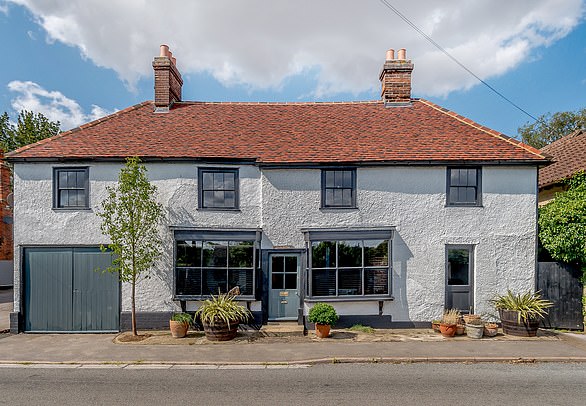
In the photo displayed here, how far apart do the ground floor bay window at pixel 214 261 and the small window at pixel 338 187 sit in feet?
9.02

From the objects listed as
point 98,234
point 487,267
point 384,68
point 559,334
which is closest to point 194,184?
point 98,234

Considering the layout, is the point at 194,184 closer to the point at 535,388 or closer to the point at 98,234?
the point at 98,234

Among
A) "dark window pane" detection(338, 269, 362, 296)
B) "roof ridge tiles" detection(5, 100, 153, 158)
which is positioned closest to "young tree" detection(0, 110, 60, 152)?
"roof ridge tiles" detection(5, 100, 153, 158)

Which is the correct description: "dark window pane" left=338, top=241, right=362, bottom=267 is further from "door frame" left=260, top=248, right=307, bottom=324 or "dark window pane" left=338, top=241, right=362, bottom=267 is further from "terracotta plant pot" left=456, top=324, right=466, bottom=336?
"terracotta plant pot" left=456, top=324, right=466, bottom=336

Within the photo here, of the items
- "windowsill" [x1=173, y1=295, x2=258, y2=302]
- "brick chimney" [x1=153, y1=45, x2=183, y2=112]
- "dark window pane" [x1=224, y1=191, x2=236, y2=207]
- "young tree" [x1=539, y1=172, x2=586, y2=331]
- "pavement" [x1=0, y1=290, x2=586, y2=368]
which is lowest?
"pavement" [x1=0, y1=290, x2=586, y2=368]

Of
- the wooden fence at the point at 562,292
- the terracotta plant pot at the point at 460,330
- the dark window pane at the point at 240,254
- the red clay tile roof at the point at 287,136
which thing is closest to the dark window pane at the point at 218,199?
the red clay tile roof at the point at 287,136

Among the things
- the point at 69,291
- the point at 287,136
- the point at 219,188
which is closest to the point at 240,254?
the point at 219,188

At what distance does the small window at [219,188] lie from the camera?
1127cm

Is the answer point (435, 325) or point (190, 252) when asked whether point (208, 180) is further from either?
point (435, 325)

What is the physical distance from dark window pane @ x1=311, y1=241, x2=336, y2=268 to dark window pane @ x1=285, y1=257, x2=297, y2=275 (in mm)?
715

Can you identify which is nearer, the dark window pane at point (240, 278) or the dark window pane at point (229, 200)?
the dark window pane at point (240, 278)

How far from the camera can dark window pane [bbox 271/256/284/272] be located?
442 inches

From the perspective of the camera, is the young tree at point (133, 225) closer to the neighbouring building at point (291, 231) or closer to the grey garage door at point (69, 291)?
the neighbouring building at point (291, 231)

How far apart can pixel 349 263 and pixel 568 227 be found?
23.0 feet
